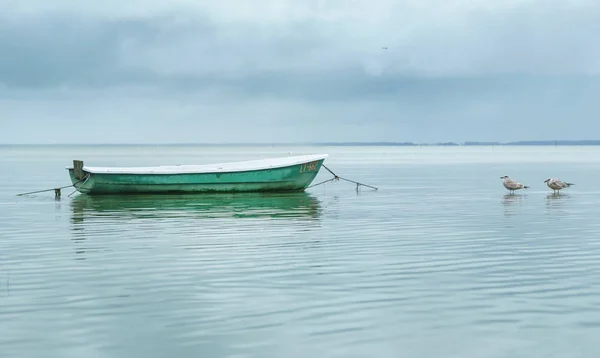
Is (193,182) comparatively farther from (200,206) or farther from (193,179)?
(200,206)

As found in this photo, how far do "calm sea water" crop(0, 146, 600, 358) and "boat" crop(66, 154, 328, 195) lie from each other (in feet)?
32.5

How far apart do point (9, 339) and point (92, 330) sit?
3.47 feet

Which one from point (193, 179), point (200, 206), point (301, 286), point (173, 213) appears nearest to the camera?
point (301, 286)

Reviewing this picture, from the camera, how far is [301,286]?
14375 mm

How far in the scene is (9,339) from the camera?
35.7ft

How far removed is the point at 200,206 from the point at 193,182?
5.32 meters

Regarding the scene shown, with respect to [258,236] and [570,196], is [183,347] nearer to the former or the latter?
[258,236]

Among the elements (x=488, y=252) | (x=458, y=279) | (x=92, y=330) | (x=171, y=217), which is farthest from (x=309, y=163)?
(x=92, y=330)

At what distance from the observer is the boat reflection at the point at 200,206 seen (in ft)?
97.0

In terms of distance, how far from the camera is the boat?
38.3 meters

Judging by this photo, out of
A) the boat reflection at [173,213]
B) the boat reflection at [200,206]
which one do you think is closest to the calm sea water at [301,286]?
the boat reflection at [173,213]

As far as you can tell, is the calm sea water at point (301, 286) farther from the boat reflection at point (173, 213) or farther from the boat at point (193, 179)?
the boat at point (193, 179)

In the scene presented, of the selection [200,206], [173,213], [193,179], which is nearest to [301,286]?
[173,213]

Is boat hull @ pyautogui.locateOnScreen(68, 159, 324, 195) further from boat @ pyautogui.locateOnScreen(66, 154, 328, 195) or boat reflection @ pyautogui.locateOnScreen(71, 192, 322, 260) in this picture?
boat reflection @ pyautogui.locateOnScreen(71, 192, 322, 260)
